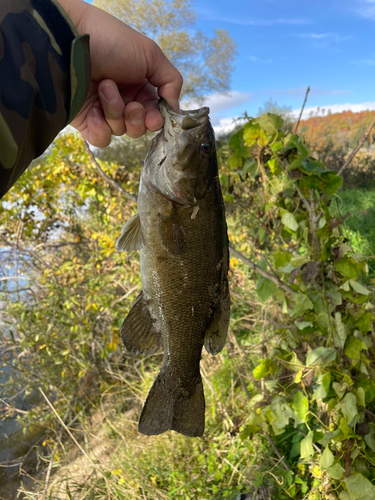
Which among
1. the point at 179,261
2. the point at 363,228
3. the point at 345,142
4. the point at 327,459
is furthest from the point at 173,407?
the point at 345,142

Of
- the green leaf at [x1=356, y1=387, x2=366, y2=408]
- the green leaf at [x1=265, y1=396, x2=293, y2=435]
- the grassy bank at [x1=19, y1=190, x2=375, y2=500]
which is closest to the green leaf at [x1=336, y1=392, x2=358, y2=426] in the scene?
the green leaf at [x1=356, y1=387, x2=366, y2=408]

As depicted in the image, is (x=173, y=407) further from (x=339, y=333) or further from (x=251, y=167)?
(x=251, y=167)

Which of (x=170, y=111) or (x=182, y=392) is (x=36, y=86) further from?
(x=182, y=392)

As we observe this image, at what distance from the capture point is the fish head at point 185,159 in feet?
5.31

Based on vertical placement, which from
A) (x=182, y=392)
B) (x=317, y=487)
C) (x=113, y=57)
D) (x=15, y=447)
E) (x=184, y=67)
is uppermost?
(x=184, y=67)

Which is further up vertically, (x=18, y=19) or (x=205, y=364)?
(x=18, y=19)

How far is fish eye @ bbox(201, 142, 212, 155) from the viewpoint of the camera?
163cm

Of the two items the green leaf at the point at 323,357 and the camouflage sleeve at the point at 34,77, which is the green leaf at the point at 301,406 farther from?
the camouflage sleeve at the point at 34,77

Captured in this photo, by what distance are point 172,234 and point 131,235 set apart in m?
0.22

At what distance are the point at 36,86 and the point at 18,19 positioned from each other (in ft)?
0.67

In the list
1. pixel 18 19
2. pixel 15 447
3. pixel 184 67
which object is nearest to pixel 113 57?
pixel 18 19

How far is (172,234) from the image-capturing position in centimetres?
162

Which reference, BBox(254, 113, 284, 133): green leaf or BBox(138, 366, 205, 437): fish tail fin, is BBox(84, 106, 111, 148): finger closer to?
BBox(254, 113, 284, 133): green leaf

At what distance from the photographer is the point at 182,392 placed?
1.78m
